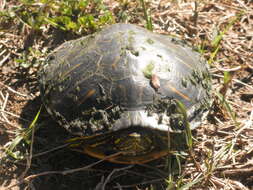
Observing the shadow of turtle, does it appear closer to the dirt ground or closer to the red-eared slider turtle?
the dirt ground

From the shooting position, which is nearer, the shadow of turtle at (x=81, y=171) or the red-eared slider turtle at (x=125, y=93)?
the red-eared slider turtle at (x=125, y=93)

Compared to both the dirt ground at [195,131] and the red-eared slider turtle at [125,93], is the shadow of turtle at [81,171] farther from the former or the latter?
the red-eared slider turtle at [125,93]

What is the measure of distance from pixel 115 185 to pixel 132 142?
1.86ft

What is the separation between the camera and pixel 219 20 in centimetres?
429

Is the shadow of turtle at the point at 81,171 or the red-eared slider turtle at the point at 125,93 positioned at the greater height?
the red-eared slider turtle at the point at 125,93

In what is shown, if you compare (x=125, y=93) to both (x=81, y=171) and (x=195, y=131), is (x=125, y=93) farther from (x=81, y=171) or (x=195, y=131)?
(x=195, y=131)

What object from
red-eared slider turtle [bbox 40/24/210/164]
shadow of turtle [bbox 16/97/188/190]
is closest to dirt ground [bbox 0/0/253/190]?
shadow of turtle [bbox 16/97/188/190]

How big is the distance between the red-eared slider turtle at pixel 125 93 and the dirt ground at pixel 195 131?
234 millimetres

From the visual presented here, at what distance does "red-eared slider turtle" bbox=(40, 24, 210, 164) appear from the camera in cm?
277

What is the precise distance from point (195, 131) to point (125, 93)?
1.06 metres

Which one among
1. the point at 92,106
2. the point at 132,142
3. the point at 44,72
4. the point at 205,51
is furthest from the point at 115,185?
the point at 205,51

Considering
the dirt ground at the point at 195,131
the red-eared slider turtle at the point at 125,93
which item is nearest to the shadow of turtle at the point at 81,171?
the dirt ground at the point at 195,131

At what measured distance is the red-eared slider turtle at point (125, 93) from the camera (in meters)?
2.77

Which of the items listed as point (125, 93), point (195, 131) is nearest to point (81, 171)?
point (125, 93)
